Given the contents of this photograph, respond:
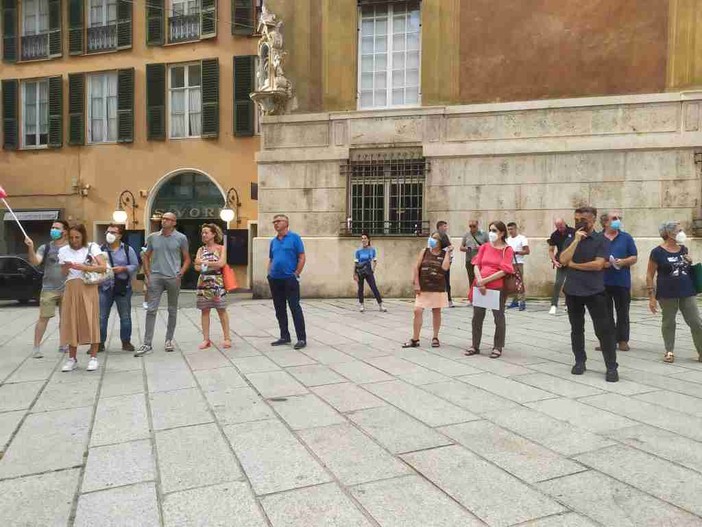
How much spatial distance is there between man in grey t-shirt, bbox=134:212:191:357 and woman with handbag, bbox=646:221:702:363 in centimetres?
574

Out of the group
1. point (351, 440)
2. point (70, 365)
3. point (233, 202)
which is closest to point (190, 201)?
point (233, 202)

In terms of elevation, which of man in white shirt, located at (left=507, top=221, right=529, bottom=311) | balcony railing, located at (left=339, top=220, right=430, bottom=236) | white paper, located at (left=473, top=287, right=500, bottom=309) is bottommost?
white paper, located at (left=473, top=287, right=500, bottom=309)

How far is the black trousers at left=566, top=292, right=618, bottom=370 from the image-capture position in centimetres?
579

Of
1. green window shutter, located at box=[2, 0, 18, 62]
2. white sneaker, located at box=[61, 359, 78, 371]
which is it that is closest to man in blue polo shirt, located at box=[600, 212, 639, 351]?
white sneaker, located at box=[61, 359, 78, 371]

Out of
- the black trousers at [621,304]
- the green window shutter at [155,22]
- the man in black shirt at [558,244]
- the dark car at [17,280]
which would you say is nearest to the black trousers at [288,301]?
the black trousers at [621,304]

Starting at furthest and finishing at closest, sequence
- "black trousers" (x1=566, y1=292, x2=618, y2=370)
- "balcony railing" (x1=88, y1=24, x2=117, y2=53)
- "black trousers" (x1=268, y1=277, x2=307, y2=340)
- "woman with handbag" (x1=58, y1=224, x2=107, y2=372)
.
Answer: "balcony railing" (x1=88, y1=24, x2=117, y2=53)
"black trousers" (x1=268, y1=277, x2=307, y2=340)
"woman with handbag" (x1=58, y1=224, x2=107, y2=372)
"black trousers" (x1=566, y1=292, x2=618, y2=370)

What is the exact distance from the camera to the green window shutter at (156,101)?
1973cm

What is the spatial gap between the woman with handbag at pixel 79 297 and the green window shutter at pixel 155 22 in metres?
15.3

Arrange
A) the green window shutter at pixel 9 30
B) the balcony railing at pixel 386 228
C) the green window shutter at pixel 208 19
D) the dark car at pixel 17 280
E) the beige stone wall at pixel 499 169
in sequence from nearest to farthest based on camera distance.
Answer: the beige stone wall at pixel 499 169 < the balcony railing at pixel 386 228 < the dark car at pixel 17 280 < the green window shutter at pixel 208 19 < the green window shutter at pixel 9 30

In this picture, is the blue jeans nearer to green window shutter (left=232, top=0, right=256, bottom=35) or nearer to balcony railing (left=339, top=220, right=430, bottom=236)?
balcony railing (left=339, top=220, right=430, bottom=236)

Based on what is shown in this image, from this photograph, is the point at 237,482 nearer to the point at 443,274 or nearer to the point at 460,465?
the point at 460,465

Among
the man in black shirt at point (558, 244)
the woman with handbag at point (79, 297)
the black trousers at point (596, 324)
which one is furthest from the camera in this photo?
the man in black shirt at point (558, 244)

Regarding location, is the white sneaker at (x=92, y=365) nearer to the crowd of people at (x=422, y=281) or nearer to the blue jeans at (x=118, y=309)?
the crowd of people at (x=422, y=281)

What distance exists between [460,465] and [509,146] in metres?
10.8
